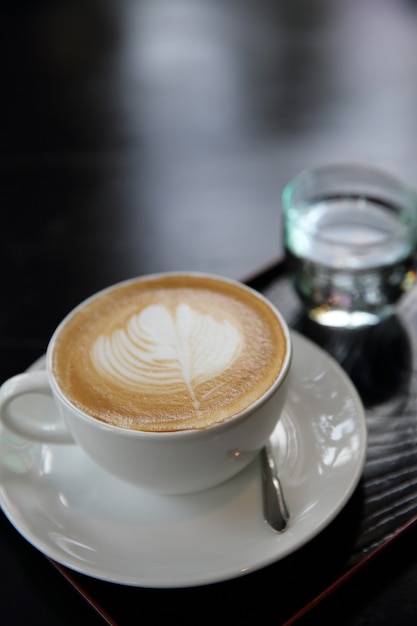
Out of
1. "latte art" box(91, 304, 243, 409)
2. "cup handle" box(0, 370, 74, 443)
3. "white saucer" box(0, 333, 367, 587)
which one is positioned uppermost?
"latte art" box(91, 304, 243, 409)

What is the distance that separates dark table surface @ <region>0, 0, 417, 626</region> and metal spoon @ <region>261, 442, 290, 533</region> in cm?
4

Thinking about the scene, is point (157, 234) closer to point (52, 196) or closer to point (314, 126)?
point (52, 196)

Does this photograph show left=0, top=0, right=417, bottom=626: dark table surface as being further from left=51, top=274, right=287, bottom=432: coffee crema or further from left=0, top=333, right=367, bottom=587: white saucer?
left=51, top=274, right=287, bottom=432: coffee crema

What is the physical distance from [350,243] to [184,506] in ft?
1.42

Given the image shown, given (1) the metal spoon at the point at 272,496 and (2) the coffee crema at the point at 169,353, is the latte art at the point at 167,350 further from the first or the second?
(1) the metal spoon at the point at 272,496

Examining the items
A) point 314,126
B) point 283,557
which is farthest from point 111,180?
point 283,557

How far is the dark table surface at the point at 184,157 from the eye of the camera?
67 centimetres

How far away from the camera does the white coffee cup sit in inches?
27.0

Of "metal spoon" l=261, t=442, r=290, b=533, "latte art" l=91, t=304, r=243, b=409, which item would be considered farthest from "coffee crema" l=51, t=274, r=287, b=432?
"metal spoon" l=261, t=442, r=290, b=533

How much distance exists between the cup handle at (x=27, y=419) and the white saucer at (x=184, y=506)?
0.04 meters

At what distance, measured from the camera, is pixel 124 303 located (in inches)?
33.9

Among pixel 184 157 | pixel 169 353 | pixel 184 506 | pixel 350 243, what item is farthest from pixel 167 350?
pixel 184 157

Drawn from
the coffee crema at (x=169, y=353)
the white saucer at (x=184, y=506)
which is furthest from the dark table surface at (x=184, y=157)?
the coffee crema at (x=169, y=353)

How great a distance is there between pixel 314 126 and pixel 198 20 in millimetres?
664
